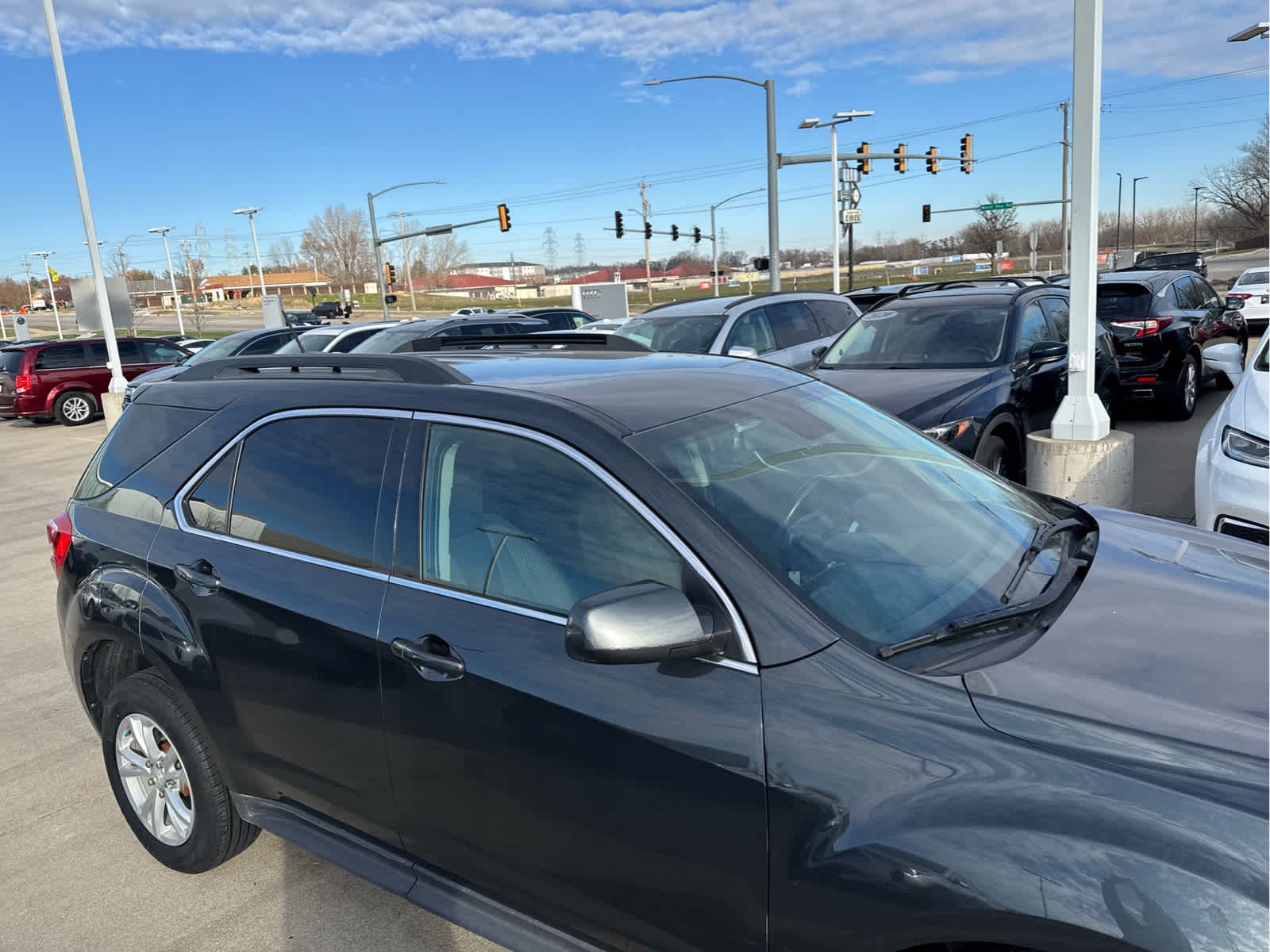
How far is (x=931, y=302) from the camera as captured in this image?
828 cm

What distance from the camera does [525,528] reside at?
239cm

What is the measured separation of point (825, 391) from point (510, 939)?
74.9 inches

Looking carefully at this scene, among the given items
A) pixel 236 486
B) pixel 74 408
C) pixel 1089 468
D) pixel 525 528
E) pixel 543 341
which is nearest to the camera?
pixel 525 528

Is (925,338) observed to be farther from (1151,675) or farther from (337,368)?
(1151,675)

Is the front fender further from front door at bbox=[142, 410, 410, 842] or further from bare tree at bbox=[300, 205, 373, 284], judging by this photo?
bare tree at bbox=[300, 205, 373, 284]

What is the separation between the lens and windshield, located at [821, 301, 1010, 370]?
752 cm

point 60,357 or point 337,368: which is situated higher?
point 337,368

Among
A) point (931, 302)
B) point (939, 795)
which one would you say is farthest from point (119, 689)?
point (931, 302)

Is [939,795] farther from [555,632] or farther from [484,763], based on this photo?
[484,763]

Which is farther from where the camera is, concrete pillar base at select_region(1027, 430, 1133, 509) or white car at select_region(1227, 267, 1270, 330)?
white car at select_region(1227, 267, 1270, 330)

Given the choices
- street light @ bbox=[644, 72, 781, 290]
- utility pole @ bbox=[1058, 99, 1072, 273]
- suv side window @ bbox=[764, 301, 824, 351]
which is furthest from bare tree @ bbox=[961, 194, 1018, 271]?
suv side window @ bbox=[764, 301, 824, 351]

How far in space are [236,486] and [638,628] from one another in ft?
5.66

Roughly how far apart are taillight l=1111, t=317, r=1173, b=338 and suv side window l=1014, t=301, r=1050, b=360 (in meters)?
2.86

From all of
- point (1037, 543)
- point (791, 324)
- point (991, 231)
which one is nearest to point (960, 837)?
point (1037, 543)
